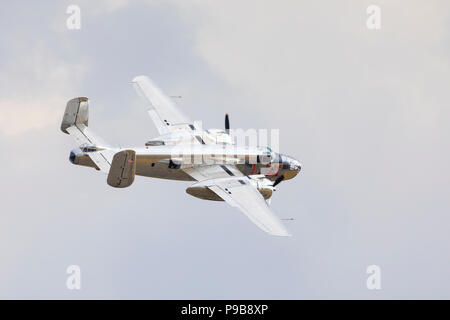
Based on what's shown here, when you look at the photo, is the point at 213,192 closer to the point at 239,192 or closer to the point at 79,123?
the point at 239,192

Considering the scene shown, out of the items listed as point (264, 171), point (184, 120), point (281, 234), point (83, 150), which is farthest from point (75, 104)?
point (281, 234)

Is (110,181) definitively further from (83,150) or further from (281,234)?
(281,234)

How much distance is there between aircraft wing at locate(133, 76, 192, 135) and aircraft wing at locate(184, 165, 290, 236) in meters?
5.89

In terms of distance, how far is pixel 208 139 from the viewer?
230ft

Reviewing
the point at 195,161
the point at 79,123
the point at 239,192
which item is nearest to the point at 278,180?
the point at 239,192

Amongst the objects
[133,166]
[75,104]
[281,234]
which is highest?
[75,104]

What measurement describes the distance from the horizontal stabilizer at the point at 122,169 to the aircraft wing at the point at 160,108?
35.0 feet

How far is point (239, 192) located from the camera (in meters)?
62.3

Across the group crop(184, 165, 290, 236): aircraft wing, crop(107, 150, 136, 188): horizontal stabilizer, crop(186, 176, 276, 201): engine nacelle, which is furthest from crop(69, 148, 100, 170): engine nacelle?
crop(186, 176, 276, 201): engine nacelle

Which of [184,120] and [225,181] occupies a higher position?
[184,120]

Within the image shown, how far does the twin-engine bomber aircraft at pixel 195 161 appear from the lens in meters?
60.5

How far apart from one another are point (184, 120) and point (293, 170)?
8.87m

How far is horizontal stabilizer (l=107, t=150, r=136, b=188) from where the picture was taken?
59.9m

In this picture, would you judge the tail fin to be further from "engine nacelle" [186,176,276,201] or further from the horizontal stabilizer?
"engine nacelle" [186,176,276,201]
